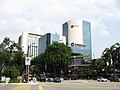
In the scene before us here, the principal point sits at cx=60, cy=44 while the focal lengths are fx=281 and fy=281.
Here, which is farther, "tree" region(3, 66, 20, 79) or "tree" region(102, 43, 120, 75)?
"tree" region(102, 43, 120, 75)

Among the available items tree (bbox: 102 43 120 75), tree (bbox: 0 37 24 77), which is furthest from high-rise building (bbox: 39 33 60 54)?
tree (bbox: 0 37 24 77)

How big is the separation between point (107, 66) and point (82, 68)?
57.9ft

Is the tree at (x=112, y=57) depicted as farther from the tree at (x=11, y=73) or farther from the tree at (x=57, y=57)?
the tree at (x=11, y=73)

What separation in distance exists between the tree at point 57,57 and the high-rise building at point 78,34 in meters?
45.8

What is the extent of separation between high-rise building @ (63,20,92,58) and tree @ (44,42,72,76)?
1804 inches

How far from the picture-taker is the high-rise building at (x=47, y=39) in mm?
141625

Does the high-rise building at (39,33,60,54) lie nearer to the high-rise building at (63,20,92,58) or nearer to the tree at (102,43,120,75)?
the high-rise building at (63,20,92,58)

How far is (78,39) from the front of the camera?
154500 millimetres

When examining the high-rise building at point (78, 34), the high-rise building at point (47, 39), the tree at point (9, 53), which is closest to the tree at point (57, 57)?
the tree at point (9, 53)

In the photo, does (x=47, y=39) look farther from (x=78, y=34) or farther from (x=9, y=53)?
(x=9, y=53)

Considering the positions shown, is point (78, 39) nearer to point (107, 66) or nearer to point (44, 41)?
point (44, 41)

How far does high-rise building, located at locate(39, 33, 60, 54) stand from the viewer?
142 meters

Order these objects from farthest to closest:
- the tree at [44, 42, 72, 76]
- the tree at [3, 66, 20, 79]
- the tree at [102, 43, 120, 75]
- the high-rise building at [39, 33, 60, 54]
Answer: the high-rise building at [39, 33, 60, 54] → the tree at [44, 42, 72, 76] → the tree at [102, 43, 120, 75] → the tree at [3, 66, 20, 79]

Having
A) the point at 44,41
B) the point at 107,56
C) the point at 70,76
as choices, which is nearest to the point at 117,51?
the point at 107,56
